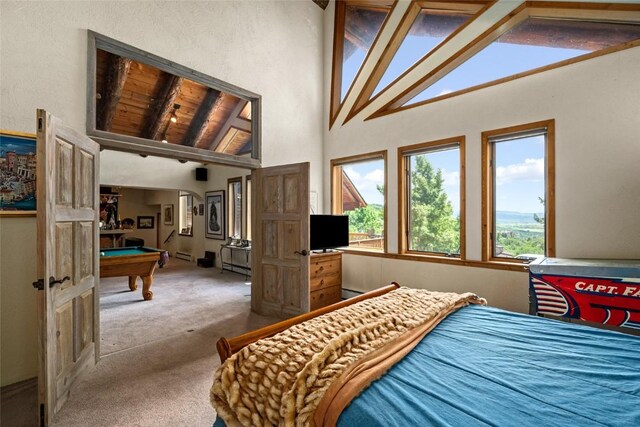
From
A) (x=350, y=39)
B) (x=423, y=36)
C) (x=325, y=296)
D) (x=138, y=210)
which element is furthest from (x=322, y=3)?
(x=138, y=210)

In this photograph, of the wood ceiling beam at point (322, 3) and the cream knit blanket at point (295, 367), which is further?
the wood ceiling beam at point (322, 3)

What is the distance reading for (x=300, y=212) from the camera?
360 centimetres

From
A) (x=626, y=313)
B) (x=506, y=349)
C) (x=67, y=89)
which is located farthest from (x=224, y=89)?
(x=626, y=313)

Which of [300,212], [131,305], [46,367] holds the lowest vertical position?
[131,305]

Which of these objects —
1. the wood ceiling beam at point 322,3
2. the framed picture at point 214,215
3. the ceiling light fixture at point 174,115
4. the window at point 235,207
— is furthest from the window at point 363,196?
the framed picture at point 214,215

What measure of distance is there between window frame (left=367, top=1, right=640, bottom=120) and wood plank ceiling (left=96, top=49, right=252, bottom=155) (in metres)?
2.53

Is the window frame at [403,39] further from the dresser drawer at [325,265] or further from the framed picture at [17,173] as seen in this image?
the framed picture at [17,173]

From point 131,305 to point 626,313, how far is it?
224 inches

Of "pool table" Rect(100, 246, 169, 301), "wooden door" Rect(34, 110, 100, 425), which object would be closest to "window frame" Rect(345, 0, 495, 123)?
"wooden door" Rect(34, 110, 100, 425)

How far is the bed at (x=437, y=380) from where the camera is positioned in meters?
0.98

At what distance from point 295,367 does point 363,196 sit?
3.88 meters

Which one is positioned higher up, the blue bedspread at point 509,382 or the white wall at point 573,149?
the white wall at point 573,149

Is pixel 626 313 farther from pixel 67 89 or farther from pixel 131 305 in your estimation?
pixel 131 305

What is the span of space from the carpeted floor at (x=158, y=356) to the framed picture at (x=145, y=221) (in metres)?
6.08
